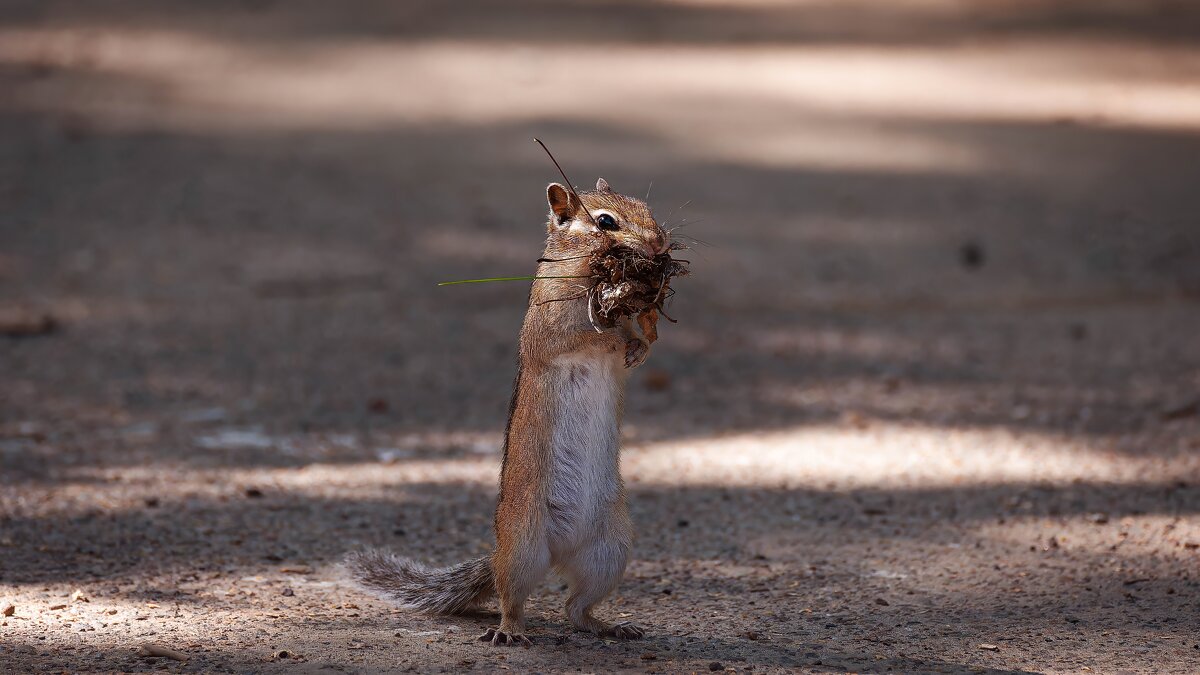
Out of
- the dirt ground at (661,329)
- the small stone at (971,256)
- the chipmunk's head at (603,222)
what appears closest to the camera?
the chipmunk's head at (603,222)

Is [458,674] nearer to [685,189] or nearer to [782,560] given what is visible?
[782,560]

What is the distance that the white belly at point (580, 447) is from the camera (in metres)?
4.15

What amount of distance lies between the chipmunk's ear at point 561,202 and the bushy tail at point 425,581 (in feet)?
3.52

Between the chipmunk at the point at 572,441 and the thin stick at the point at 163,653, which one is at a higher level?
the chipmunk at the point at 572,441

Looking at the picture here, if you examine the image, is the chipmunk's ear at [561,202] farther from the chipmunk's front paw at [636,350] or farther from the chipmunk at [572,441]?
the chipmunk's front paw at [636,350]

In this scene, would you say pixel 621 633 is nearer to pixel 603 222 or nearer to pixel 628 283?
pixel 628 283

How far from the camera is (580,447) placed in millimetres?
4180

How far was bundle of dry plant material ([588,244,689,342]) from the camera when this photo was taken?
4.02m

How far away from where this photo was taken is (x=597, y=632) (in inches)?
167

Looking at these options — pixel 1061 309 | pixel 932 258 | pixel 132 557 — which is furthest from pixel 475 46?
pixel 132 557

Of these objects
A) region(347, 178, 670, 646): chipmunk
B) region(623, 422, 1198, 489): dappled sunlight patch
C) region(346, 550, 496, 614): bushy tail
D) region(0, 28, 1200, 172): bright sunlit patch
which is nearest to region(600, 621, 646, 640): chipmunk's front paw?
region(347, 178, 670, 646): chipmunk

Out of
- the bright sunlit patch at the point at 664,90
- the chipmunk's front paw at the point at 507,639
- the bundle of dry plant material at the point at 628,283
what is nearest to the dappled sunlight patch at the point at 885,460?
the chipmunk's front paw at the point at 507,639

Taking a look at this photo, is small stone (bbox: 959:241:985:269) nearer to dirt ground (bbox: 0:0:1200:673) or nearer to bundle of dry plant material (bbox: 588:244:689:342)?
dirt ground (bbox: 0:0:1200:673)

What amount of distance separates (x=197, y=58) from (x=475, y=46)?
2.35 meters
